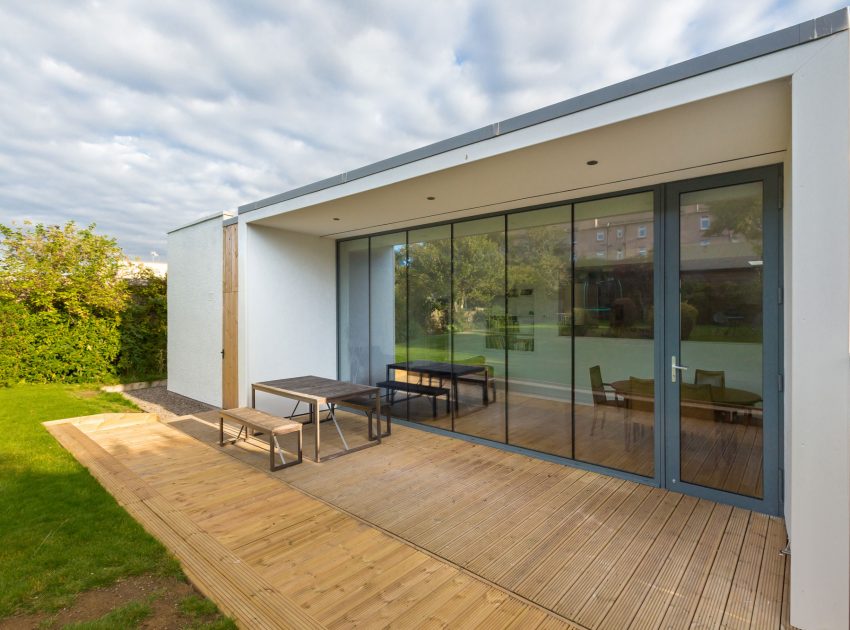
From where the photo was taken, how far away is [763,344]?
3.25m

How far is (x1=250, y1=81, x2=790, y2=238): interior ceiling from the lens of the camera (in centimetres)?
250

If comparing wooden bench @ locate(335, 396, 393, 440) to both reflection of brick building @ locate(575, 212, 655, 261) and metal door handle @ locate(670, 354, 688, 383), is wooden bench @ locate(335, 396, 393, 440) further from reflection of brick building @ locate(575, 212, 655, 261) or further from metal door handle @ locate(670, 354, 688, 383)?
metal door handle @ locate(670, 354, 688, 383)

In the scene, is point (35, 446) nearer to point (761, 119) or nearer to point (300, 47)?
point (300, 47)

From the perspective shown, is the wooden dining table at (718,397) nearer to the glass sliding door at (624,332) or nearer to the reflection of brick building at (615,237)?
the glass sliding door at (624,332)

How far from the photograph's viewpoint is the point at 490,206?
15.6 ft

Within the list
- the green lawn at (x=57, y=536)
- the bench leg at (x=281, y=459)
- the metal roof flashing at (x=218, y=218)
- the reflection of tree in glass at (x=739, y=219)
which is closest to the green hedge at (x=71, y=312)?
the metal roof flashing at (x=218, y=218)

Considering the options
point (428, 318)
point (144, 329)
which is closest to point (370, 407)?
point (428, 318)

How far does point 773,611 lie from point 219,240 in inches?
304

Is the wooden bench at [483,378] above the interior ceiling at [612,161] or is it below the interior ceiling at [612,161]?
below

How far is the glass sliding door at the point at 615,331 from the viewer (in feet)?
12.6

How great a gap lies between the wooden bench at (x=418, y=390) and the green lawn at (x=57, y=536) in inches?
141

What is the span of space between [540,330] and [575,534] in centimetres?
215

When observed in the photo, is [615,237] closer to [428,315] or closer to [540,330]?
[540,330]

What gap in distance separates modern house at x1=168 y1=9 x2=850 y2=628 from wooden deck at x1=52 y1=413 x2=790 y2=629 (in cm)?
44
